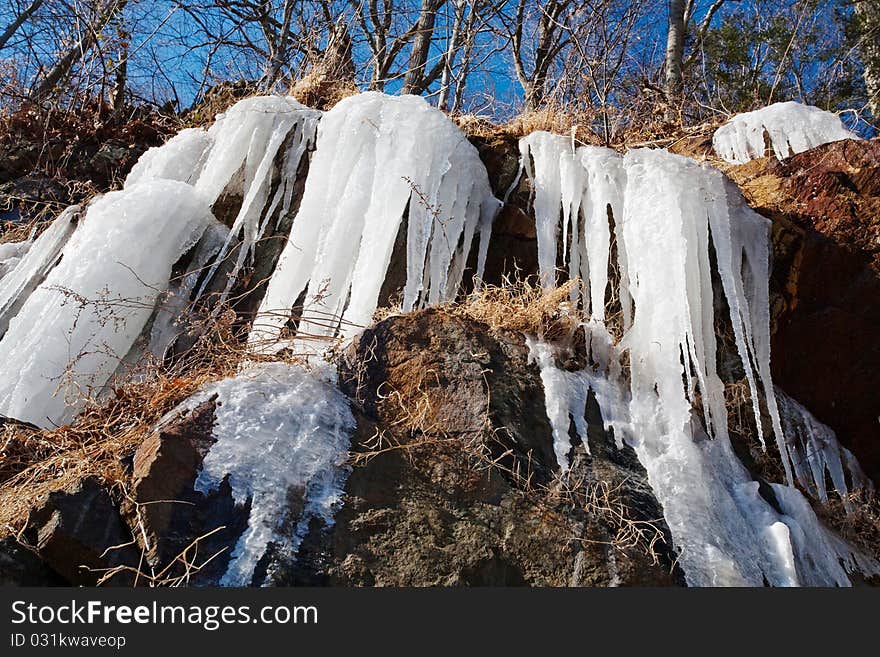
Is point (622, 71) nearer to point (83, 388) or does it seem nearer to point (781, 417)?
point (781, 417)

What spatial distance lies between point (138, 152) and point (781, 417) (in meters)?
4.91

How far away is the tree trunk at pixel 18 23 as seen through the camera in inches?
293

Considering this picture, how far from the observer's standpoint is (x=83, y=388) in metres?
3.57

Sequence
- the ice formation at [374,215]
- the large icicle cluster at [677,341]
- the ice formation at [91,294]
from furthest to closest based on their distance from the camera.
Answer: the ice formation at [374,215], the ice formation at [91,294], the large icicle cluster at [677,341]

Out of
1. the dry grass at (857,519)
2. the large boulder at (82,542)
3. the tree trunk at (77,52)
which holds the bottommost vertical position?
the large boulder at (82,542)

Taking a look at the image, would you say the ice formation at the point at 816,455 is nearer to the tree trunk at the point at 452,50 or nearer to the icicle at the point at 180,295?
the icicle at the point at 180,295

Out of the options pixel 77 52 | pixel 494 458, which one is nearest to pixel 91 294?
pixel 494 458

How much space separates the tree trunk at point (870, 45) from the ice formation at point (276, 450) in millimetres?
7766

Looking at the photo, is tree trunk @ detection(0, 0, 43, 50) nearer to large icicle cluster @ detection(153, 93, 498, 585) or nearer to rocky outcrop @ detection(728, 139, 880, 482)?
large icicle cluster @ detection(153, 93, 498, 585)

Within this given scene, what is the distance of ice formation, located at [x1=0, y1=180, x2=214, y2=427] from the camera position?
3.47 m

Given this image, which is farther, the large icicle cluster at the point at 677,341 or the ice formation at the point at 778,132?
the ice formation at the point at 778,132

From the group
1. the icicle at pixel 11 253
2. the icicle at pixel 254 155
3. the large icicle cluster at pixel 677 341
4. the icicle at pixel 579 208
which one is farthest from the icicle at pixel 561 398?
the icicle at pixel 11 253

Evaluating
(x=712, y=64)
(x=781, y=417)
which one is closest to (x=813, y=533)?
(x=781, y=417)

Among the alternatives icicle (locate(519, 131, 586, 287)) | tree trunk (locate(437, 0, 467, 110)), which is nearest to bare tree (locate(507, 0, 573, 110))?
tree trunk (locate(437, 0, 467, 110))
